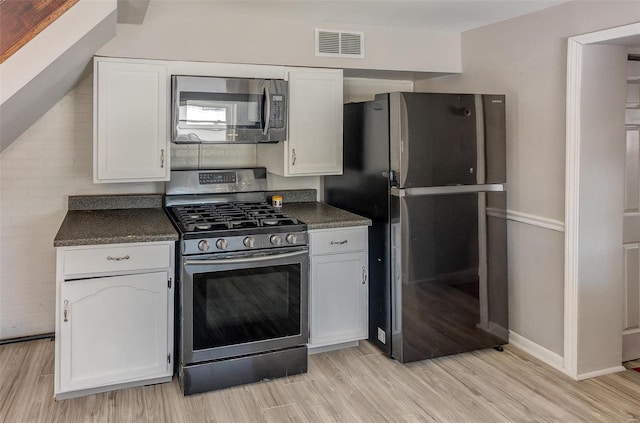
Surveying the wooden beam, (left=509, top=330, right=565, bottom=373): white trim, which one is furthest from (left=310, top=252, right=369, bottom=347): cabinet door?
the wooden beam

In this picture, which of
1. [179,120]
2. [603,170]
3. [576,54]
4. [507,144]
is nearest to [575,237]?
[603,170]

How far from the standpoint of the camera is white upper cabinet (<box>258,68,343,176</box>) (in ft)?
11.6

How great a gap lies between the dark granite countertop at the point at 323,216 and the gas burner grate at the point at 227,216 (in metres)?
0.14

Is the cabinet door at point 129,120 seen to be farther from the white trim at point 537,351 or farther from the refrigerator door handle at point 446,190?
the white trim at point 537,351

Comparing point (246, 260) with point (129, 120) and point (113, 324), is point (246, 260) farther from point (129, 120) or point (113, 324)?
point (129, 120)

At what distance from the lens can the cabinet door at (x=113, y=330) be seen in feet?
8.96

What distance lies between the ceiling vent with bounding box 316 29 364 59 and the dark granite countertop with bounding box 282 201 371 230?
105 cm

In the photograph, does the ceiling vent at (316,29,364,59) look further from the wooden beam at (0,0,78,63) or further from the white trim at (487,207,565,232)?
the wooden beam at (0,0,78,63)

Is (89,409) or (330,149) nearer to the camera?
(89,409)

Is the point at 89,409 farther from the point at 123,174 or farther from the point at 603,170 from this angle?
the point at 603,170

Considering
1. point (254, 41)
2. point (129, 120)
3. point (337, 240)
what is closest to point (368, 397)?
point (337, 240)

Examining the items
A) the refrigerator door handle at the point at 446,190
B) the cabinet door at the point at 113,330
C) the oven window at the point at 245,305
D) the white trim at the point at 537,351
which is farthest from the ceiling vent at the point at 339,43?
the white trim at the point at 537,351

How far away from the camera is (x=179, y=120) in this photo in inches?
127

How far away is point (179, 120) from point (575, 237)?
240 cm
